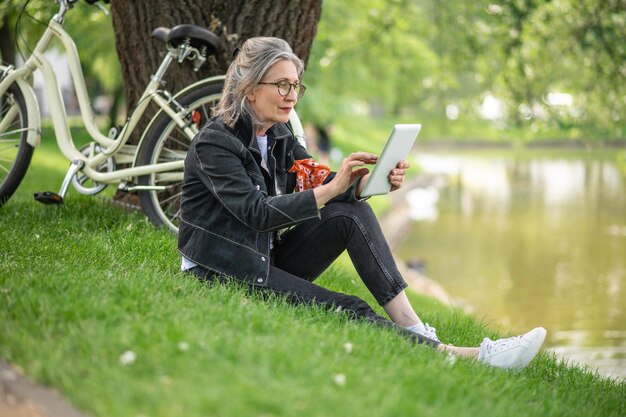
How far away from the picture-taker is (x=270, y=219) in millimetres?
3824

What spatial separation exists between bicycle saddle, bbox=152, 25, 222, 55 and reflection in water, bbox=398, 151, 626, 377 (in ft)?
16.7

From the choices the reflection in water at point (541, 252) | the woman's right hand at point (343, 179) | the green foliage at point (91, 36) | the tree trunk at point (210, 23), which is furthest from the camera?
the green foliage at point (91, 36)

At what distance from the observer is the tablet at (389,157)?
12.3ft

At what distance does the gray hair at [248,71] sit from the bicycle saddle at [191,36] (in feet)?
3.96

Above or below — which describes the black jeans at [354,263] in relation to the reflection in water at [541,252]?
above

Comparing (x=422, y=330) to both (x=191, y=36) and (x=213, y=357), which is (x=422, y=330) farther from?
(x=191, y=36)

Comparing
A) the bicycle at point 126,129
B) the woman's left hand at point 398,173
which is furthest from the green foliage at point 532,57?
the woman's left hand at point 398,173

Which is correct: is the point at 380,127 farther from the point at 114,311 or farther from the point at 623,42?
the point at 114,311

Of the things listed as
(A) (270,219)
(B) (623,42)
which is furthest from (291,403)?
(B) (623,42)

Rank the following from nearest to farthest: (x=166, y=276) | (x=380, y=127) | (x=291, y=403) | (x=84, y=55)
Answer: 1. (x=291, y=403)
2. (x=166, y=276)
3. (x=84, y=55)
4. (x=380, y=127)

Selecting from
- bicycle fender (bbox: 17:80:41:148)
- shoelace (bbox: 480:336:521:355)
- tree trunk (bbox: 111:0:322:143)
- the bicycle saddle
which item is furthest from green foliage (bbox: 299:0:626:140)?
shoelace (bbox: 480:336:521:355)

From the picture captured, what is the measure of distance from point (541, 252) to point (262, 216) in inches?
518

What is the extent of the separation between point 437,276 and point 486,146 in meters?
35.4

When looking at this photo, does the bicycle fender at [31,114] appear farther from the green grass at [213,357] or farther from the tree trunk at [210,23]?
the green grass at [213,357]
